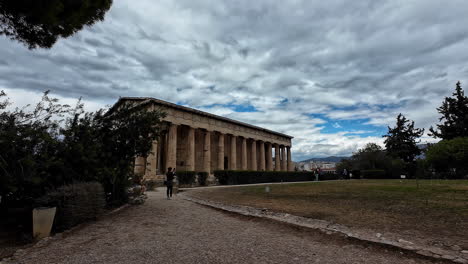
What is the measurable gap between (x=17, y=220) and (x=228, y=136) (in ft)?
117

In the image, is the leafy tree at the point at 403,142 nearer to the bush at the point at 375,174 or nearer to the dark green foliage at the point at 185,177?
the bush at the point at 375,174

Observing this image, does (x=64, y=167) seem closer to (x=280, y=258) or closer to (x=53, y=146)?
(x=53, y=146)

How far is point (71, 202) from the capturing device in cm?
639

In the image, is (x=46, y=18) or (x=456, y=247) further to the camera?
(x=46, y=18)

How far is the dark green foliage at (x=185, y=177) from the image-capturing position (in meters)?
22.1

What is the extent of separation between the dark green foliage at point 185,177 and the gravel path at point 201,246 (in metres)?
14.9

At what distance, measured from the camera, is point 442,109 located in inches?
1729

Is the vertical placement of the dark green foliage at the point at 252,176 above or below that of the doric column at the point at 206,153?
below

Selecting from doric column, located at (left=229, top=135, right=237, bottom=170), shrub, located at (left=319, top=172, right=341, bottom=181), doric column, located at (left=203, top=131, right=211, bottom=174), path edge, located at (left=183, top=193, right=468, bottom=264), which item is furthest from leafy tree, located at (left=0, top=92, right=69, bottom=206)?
shrub, located at (left=319, top=172, right=341, bottom=181)

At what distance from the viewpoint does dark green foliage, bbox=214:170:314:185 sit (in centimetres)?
2602

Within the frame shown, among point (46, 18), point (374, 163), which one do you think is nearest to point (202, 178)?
point (46, 18)

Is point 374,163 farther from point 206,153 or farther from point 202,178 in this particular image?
point 202,178

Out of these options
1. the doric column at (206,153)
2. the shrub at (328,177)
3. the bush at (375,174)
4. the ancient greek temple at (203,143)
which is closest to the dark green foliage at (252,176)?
the shrub at (328,177)

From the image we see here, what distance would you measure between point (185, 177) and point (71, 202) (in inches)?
632
